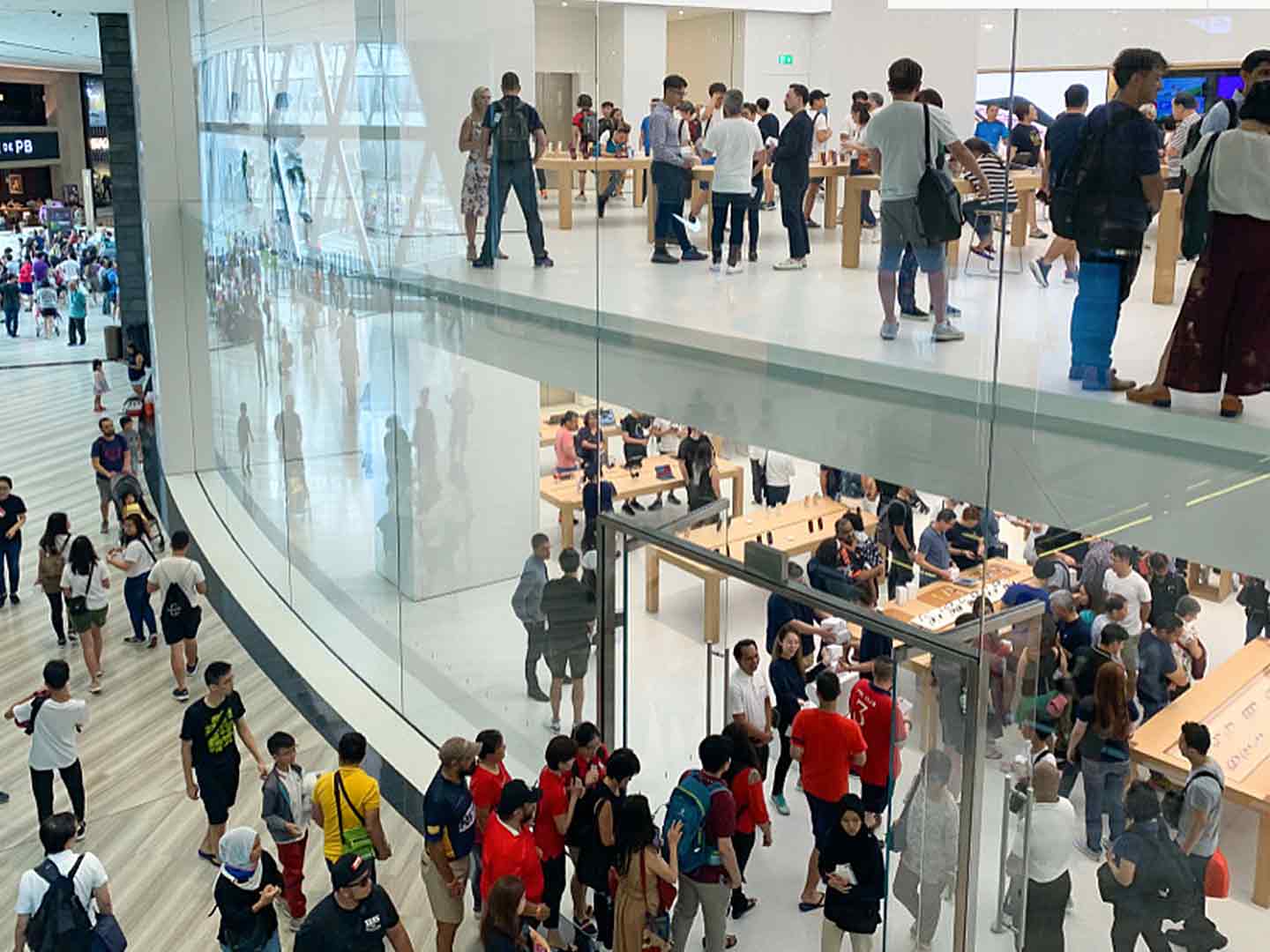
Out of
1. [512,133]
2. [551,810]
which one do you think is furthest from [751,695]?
[512,133]

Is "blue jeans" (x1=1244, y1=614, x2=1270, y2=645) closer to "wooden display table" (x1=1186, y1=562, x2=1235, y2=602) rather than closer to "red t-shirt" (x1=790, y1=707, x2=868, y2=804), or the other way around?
"wooden display table" (x1=1186, y1=562, x2=1235, y2=602)

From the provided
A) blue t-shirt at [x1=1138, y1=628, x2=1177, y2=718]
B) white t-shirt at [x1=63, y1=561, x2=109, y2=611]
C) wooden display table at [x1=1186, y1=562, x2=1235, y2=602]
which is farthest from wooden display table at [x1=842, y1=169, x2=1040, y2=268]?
white t-shirt at [x1=63, y1=561, x2=109, y2=611]

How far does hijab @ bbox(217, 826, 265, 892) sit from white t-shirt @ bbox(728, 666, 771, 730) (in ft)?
8.38

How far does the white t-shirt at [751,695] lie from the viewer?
6.63m

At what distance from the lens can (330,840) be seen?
594cm

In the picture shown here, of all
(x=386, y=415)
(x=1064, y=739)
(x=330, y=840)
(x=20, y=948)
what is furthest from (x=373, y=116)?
(x=1064, y=739)

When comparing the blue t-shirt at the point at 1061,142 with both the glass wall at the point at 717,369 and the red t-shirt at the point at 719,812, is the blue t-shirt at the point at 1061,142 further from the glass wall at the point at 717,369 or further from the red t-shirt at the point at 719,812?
the red t-shirt at the point at 719,812

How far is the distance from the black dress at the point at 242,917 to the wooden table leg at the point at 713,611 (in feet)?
8.46

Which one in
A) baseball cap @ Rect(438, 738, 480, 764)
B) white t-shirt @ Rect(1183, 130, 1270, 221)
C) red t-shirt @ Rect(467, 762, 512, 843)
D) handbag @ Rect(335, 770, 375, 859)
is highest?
white t-shirt @ Rect(1183, 130, 1270, 221)

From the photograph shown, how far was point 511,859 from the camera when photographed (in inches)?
211

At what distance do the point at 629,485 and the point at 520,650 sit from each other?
5.15 feet

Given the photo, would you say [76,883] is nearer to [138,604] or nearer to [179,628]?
[179,628]

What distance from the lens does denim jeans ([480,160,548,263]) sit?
7.76 m

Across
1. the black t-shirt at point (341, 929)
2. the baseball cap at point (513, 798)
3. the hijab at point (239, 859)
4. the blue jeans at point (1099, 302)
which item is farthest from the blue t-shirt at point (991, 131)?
the hijab at point (239, 859)
